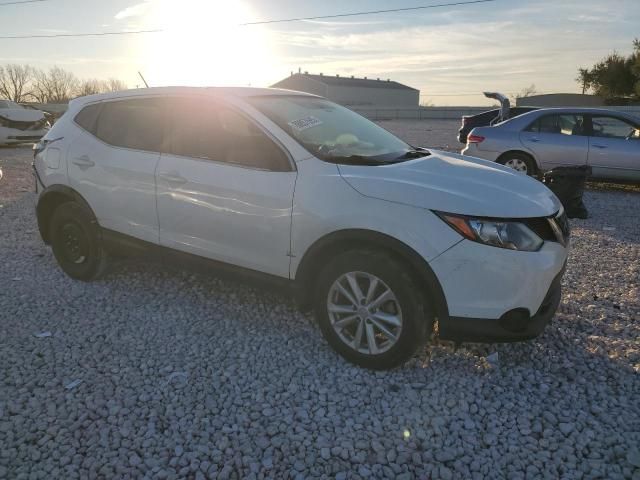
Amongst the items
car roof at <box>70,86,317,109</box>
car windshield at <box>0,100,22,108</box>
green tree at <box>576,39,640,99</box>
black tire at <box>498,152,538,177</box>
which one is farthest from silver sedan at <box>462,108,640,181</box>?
green tree at <box>576,39,640,99</box>

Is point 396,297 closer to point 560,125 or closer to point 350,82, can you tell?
point 560,125

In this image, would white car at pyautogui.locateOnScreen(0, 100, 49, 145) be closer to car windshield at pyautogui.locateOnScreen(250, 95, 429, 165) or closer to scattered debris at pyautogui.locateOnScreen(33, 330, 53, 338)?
scattered debris at pyautogui.locateOnScreen(33, 330, 53, 338)

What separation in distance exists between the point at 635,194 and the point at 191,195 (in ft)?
29.3

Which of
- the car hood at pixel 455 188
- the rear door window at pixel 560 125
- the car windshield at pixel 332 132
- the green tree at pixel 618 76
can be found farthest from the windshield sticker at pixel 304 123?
the green tree at pixel 618 76

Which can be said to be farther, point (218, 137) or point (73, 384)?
point (218, 137)

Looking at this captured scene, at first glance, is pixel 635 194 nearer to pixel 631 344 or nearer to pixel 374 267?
pixel 631 344

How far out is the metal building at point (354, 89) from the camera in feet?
222

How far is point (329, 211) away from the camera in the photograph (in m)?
2.93

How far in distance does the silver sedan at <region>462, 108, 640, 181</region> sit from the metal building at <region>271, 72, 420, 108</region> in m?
53.6

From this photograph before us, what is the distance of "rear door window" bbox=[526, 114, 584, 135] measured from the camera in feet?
28.9

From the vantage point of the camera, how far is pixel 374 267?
2.82 metres

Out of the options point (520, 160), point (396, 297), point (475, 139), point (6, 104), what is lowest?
point (396, 297)

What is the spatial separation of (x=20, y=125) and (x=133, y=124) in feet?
43.7

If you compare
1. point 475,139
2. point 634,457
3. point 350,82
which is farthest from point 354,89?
point 634,457
